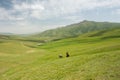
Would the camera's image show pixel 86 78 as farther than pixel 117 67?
No

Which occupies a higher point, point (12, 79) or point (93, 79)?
point (93, 79)

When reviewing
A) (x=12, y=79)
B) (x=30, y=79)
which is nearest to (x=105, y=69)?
(x=30, y=79)

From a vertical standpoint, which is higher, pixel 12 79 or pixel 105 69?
pixel 105 69

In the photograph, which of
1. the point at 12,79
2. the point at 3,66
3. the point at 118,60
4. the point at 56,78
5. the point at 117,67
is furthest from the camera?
the point at 3,66

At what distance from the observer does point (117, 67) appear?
25.2 metres

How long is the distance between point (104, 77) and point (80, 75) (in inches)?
159

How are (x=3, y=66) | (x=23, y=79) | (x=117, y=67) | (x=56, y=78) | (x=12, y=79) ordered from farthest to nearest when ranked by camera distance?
(x=3, y=66), (x=12, y=79), (x=23, y=79), (x=56, y=78), (x=117, y=67)

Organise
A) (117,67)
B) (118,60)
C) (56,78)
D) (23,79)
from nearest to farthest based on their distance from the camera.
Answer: (117,67), (56,78), (118,60), (23,79)

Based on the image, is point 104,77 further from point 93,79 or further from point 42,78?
point 42,78

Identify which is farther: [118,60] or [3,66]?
[3,66]

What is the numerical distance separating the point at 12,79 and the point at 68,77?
44.7ft

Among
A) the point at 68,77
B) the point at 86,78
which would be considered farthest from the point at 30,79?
the point at 86,78

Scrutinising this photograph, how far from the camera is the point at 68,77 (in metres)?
25.9

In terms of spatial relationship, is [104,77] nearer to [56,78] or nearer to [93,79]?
[93,79]
